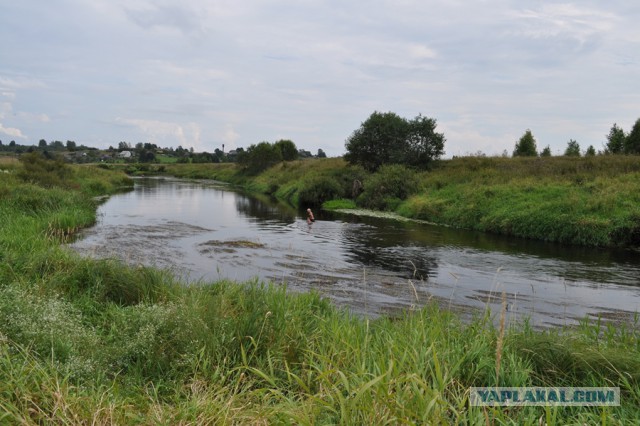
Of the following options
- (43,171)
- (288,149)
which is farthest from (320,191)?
(288,149)

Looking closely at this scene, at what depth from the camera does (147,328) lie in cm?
562

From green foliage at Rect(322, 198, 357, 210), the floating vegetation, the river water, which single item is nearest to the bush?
green foliage at Rect(322, 198, 357, 210)

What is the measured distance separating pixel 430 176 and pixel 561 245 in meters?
16.9

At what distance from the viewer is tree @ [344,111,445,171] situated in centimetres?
3997

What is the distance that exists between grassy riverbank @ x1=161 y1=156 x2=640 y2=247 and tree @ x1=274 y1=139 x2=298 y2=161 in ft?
122

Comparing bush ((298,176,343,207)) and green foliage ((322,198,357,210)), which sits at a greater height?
bush ((298,176,343,207))

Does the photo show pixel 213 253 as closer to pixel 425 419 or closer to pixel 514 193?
pixel 425 419

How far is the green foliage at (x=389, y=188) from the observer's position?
105 feet

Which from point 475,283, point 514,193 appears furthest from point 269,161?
point 475,283

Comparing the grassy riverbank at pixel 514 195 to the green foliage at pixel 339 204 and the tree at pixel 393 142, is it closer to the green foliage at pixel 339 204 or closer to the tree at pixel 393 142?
the green foliage at pixel 339 204

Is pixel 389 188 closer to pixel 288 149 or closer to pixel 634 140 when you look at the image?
pixel 634 140

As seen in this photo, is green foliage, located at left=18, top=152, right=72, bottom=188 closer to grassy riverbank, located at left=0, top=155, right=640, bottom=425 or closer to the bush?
the bush

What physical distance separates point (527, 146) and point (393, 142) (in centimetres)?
1570

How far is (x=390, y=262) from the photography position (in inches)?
588
